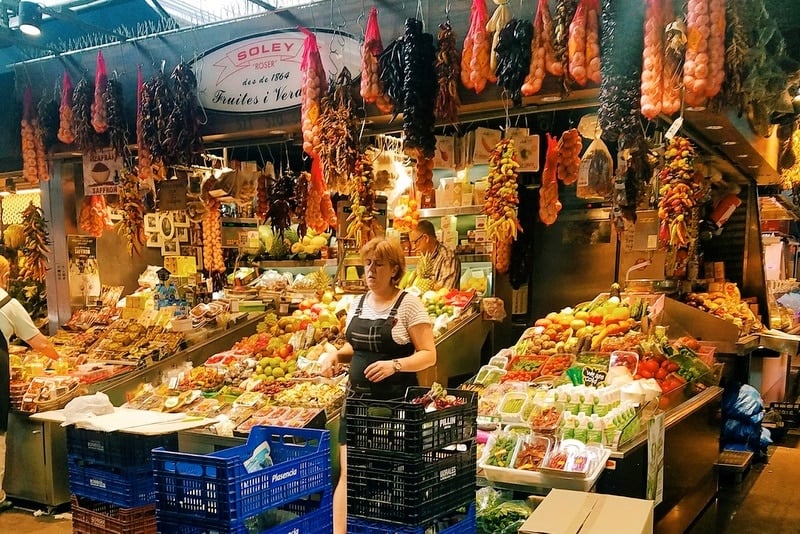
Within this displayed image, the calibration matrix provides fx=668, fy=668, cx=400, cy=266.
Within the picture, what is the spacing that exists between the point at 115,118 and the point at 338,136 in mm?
2544

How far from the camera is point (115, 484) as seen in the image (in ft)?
10.3

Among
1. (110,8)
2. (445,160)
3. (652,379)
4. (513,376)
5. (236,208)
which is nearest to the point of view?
(652,379)

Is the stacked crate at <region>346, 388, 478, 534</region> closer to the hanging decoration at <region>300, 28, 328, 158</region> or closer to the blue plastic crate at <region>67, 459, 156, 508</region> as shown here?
the blue plastic crate at <region>67, 459, 156, 508</region>

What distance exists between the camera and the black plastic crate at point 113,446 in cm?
311

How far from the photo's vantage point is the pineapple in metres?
7.01

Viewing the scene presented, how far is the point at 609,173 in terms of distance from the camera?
4738mm

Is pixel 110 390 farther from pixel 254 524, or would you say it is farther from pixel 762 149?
pixel 762 149

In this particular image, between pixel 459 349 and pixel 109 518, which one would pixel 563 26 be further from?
pixel 109 518

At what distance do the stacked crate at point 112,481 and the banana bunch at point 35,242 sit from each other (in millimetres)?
4552

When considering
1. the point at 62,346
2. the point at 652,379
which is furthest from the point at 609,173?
the point at 62,346

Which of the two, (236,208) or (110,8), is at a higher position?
(110,8)

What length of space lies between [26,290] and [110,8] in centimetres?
379

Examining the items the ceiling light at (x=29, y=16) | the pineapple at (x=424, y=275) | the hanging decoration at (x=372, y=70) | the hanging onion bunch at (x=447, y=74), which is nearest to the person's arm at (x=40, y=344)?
the ceiling light at (x=29, y=16)

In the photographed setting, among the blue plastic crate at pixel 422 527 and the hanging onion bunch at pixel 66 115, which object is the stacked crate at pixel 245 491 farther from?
the hanging onion bunch at pixel 66 115
